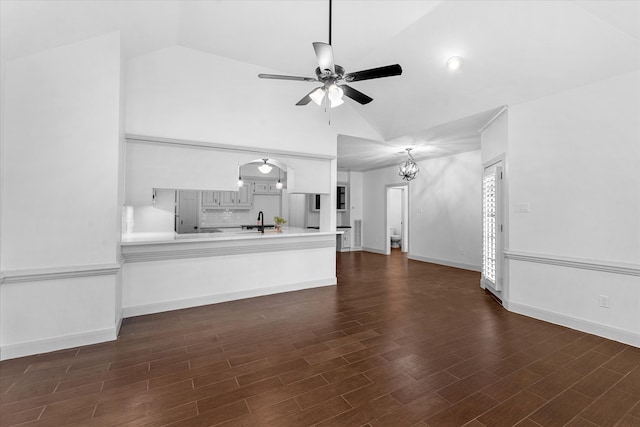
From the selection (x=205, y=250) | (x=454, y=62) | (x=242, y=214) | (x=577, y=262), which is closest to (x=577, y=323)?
(x=577, y=262)

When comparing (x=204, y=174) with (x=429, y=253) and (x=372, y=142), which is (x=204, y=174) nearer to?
(x=372, y=142)

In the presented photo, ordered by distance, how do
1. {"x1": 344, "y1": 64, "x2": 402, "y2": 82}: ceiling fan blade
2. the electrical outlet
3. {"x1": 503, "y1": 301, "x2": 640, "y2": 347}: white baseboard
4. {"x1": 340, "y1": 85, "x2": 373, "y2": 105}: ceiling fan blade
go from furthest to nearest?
the electrical outlet → {"x1": 503, "y1": 301, "x2": 640, "y2": 347}: white baseboard → {"x1": 340, "y1": 85, "x2": 373, "y2": 105}: ceiling fan blade → {"x1": 344, "y1": 64, "x2": 402, "y2": 82}: ceiling fan blade

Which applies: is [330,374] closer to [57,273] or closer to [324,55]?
[324,55]

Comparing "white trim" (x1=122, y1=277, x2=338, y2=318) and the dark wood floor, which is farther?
"white trim" (x1=122, y1=277, x2=338, y2=318)

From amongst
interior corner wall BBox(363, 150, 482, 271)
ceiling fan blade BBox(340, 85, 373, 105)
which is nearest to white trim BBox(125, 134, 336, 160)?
ceiling fan blade BBox(340, 85, 373, 105)

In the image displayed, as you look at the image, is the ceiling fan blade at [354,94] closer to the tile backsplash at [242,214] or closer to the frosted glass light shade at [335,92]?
the frosted glass light shade at [335,92]

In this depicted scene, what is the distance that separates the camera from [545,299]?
3604 mm

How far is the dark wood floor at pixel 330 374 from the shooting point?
1872 millimetres

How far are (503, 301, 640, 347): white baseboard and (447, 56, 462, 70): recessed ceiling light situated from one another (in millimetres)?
3147

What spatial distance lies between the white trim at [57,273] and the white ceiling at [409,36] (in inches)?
73.8

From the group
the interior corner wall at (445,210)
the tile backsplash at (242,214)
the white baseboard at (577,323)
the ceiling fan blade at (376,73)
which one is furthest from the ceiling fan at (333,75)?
the tile backsplash at (242,214)

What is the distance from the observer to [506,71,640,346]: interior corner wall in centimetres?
300

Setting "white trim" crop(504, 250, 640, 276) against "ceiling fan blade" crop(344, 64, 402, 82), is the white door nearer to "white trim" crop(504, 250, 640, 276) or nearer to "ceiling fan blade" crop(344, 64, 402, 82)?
"ceiling fan blade" crop(344, 64, 402, 82)

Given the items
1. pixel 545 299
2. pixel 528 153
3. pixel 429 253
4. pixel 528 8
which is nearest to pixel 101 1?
pixel 528 8
